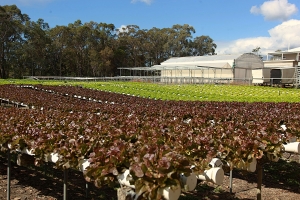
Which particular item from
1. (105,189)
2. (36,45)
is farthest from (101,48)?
(105,189)

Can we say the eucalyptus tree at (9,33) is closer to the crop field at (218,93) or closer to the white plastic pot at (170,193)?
the crop field at (218,93)

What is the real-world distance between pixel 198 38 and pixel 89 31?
113 ft

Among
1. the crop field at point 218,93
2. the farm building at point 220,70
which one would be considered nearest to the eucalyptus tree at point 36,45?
the farm building at point 220,70

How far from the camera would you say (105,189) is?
642cm

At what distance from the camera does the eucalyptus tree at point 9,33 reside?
5525 centimetres

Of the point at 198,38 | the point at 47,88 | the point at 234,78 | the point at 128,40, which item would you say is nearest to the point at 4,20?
the point at 128,40

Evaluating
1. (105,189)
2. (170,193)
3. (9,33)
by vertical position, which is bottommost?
(105,189)

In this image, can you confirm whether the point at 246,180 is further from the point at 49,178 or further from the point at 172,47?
the point at 172,47

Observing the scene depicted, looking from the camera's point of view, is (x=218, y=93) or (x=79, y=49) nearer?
(x=218, y=93)

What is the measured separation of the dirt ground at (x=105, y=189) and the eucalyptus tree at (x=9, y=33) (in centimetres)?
5336

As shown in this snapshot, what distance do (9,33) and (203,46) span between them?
5008 centimetres

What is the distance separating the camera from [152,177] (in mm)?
2863

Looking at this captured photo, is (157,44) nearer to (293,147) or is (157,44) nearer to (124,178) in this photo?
(293,147)

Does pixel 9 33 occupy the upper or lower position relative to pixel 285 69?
upper
